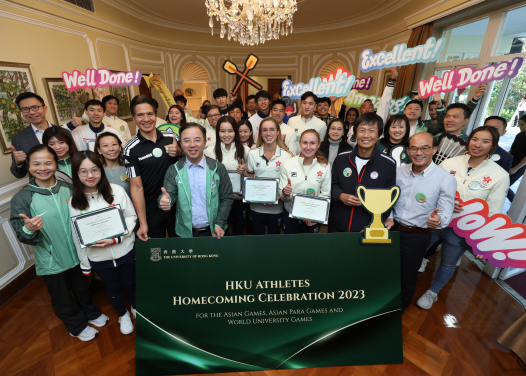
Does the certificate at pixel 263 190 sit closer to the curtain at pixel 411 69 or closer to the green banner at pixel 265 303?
the green banner at pixel 265 303

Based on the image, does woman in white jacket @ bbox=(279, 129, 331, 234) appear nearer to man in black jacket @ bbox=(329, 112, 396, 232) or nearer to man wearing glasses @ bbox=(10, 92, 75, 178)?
man in black jacket @ bbox=(329, 112, 396, 232)

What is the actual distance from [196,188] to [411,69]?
5.23 meters

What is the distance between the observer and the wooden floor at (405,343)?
1.73 meters

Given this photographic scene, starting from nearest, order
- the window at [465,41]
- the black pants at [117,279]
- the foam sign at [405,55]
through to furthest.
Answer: the black pants at [117,279] → the foam sign at [405,55] → the window at [465,41]

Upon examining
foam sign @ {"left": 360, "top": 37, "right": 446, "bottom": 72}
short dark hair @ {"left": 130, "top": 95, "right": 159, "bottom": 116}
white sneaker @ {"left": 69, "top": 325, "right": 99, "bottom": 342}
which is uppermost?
foam sign @ {"left": 360, "top": 37, "right": 446, "bottom": 72}

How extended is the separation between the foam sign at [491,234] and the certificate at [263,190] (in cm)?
145

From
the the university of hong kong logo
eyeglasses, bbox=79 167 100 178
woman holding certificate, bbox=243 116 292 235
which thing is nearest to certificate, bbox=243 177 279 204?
woman holding certificate, bbox=243 116 292 235

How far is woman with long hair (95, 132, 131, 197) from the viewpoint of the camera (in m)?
1.96

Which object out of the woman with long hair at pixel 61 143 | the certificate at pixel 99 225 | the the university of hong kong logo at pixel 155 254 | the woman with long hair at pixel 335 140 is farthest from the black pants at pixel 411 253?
the woman with long hair at pixel 61 143

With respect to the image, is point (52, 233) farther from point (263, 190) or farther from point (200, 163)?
point (263, 190)

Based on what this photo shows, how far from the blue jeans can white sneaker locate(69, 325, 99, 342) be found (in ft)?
9.85

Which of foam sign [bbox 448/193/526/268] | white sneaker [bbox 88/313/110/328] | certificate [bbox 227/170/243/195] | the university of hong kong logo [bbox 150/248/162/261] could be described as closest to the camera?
the university of hong kong logo [bbox 150/248/162/261]

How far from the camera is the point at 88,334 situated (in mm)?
1965

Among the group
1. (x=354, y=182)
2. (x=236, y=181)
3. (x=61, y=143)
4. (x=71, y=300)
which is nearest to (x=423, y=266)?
(x=354, y=182)
